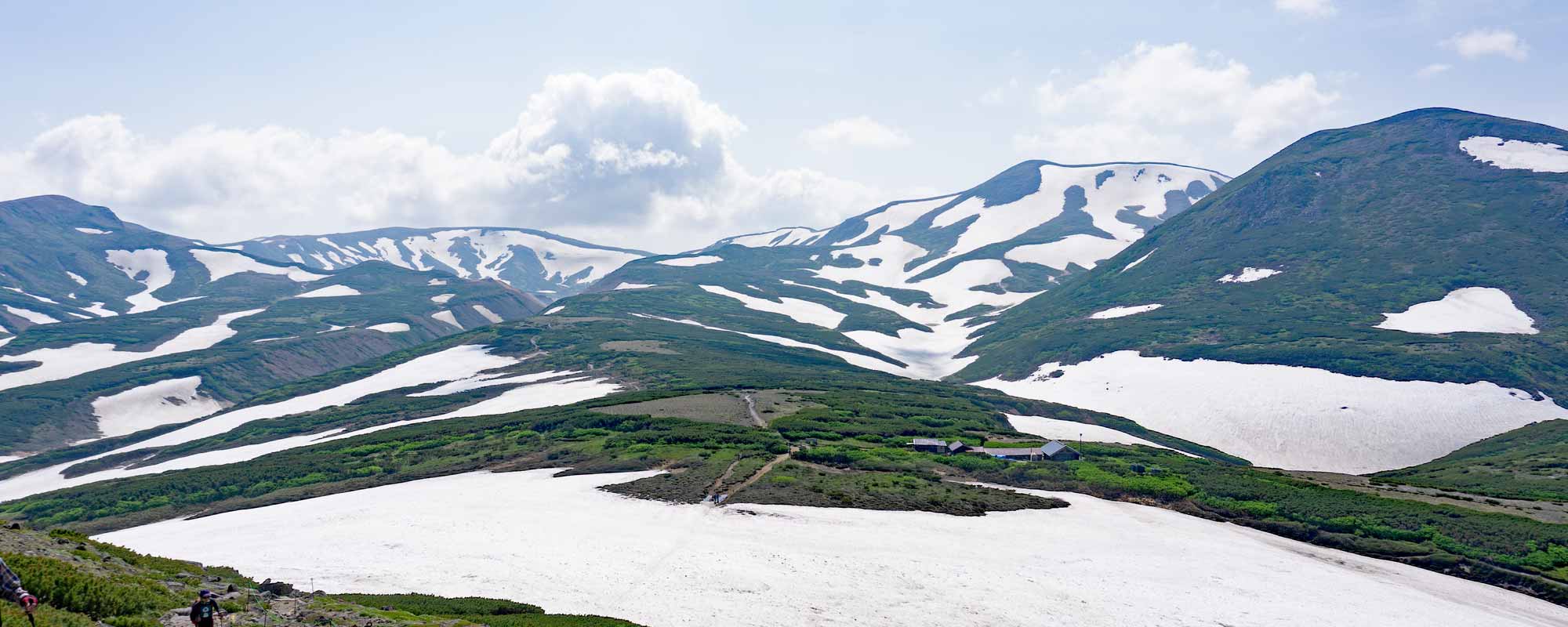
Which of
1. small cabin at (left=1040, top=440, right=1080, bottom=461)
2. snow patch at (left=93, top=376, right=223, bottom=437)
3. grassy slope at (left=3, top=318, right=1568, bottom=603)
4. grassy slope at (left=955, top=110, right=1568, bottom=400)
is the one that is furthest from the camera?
snow patch at (left=93, top=376, right=223, bottom=437)

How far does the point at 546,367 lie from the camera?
159m

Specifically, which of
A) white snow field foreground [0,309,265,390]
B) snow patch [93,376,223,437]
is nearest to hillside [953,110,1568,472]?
snow patch [93,376,223,437]

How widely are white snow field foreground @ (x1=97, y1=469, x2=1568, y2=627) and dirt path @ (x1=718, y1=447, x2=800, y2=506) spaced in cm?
423

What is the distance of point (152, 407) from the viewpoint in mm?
156125

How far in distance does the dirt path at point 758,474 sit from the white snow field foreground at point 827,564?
4.23 meters

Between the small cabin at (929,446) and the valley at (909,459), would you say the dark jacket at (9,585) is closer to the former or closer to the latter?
the valley at (909,459)

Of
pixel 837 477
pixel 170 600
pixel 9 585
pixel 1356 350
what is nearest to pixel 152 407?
pixel 837 477

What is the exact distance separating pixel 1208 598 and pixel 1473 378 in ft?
363

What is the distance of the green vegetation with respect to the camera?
72.9 m

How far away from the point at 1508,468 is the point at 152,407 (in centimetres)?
21080

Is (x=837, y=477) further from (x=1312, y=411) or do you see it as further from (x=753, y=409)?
(x=1312, y=411)

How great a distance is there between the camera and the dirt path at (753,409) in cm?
9994

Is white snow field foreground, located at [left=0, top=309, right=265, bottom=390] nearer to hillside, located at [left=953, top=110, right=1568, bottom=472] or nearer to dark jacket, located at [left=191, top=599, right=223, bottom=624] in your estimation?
dark jacket, located at [left=191, top=599, right=223, bottom=624]

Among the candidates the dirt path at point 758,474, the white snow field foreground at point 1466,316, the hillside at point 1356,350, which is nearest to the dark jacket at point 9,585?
the dirt path at point 758,474
